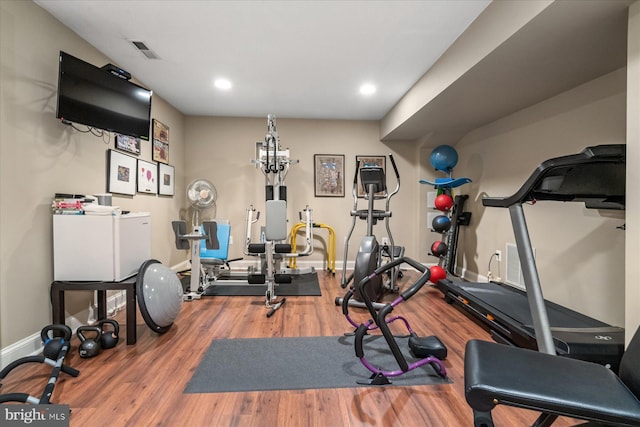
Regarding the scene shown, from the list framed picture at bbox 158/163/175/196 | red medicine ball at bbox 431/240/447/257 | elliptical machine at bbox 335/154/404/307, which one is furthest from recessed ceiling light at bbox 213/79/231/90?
red medicine ball at bbox 431/240/447/257

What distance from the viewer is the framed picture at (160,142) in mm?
3755

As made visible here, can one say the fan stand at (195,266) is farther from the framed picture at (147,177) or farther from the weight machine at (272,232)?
the framed picture at (147,177)

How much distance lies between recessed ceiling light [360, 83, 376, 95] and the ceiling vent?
2310 millimetres

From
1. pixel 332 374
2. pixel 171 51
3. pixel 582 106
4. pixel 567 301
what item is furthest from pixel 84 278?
pixel 582 106

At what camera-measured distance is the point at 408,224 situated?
4945 millimetres

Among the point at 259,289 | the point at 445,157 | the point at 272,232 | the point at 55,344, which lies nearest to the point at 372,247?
the point at 272,232

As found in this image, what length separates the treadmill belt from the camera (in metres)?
2.13

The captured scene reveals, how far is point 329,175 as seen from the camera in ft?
16.1

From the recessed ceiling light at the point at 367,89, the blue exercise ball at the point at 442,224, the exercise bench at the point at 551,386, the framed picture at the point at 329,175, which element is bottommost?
the exercise bench at the point at 551,386

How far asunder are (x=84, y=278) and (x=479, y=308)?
10.7 ft

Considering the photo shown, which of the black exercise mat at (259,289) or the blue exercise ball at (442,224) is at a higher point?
the blue exercise ball at (442,224)

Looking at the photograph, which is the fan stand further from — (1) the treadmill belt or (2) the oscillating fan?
(1) the treadmill belt

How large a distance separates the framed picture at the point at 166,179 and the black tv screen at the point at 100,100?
122 centimetres

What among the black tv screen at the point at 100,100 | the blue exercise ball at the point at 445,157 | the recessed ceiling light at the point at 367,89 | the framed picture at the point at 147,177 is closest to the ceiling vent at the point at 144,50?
the black tv screen at the point at 100,100
